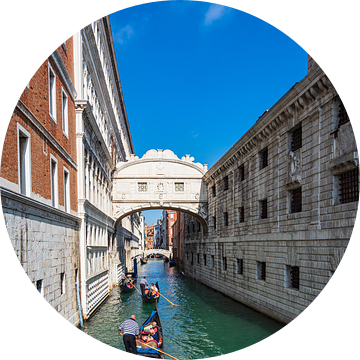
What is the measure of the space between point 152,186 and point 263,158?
1203cm

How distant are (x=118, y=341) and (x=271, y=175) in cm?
928

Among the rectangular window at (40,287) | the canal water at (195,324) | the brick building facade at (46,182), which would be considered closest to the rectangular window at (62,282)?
the brick building facade at (46,182)

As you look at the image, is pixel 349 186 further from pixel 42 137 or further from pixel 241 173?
pixel 241 173

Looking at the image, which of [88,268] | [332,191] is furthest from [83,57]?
[332,191]

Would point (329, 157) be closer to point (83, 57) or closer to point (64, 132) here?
point (64, 132)

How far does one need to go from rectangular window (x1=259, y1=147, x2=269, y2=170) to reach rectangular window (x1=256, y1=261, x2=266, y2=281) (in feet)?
15.2

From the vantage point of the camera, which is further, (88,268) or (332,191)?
(88,268)

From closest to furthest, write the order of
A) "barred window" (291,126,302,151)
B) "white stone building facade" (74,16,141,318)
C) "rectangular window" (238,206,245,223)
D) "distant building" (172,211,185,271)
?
"barred window" (291,126,302,151)
"white stone building facade" (74,16,141,318)
"rectangular window" (238,206,245,223)
"distant building" (172,211,185,271)

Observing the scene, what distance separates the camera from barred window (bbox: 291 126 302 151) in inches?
540

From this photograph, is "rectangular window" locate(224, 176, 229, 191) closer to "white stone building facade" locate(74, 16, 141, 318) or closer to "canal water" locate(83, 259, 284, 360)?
"canal water" locate(83, 259, 284, 360)

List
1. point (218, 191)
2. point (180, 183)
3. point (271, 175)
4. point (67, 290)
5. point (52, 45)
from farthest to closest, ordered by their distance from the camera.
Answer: point (180, 183)
point (218, 191)
point (271, 175)
point (67, 290)
point (52, 45)

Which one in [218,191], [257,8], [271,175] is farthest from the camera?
[218,191]

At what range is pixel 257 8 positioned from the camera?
521cm

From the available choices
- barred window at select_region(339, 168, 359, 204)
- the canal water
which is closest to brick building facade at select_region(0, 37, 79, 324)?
the canal water
